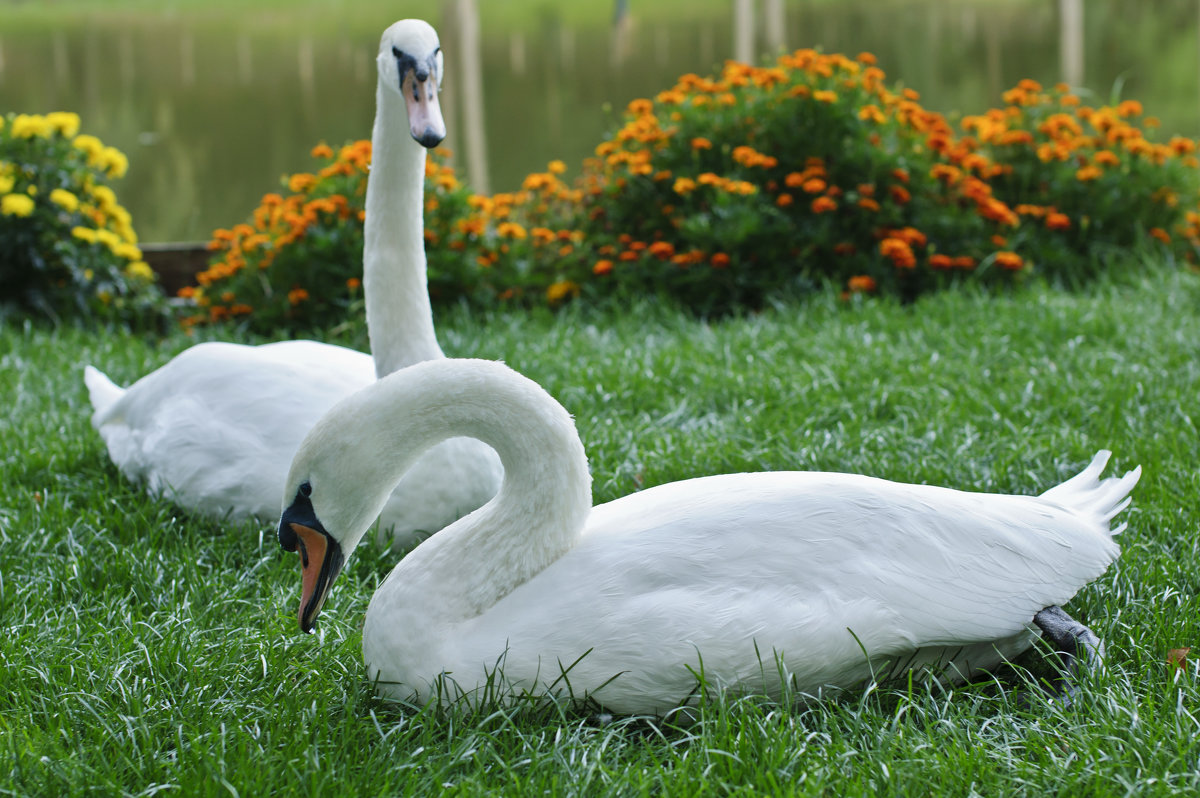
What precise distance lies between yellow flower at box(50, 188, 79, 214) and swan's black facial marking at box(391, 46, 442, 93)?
3.66 m

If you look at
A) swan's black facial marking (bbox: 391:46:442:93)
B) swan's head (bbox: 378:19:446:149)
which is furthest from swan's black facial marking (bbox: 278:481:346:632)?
swan's black facial marking (bbox: 391:46:442:93)

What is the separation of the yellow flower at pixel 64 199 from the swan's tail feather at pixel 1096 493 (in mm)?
5221

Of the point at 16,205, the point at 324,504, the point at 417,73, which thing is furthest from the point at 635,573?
the point at 16,205

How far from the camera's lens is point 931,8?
68.7 feet

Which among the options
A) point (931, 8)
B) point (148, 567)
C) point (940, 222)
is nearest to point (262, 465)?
point (148, 567)

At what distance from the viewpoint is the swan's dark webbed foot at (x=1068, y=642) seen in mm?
2215

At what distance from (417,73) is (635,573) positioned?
1.53 m

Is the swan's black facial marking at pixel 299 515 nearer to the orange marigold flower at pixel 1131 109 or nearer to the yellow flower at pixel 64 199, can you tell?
the yellow flower at pixel 64 199

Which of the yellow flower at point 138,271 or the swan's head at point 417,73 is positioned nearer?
the swan's head at point 417,73

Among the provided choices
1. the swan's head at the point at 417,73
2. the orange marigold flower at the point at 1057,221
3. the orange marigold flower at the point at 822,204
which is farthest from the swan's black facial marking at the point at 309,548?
the orange marigold flower at the point at 1057,221

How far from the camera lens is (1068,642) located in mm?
2252

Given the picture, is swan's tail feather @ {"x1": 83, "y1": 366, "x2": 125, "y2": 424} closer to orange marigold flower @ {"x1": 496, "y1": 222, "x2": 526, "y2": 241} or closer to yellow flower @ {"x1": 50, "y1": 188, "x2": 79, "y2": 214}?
yellow flower @ {"x1": 50, "y1": 188, "x2": 79, "y2": 214}

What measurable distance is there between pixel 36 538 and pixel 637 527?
1827mm

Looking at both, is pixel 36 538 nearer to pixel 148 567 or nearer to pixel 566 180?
pixel 148 567
